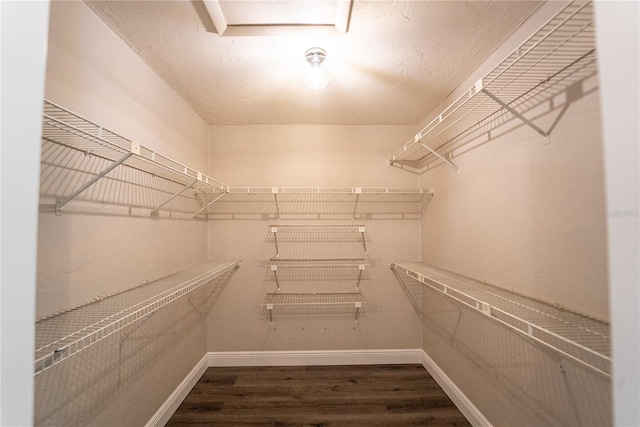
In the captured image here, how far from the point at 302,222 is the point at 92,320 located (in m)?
1.41

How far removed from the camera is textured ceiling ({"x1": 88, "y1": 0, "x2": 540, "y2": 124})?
955mm

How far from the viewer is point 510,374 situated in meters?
1.11

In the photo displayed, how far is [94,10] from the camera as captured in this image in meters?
0.95

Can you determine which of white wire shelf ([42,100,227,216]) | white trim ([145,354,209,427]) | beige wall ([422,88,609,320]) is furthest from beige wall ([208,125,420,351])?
white wire shelf ([42,100,227,216])

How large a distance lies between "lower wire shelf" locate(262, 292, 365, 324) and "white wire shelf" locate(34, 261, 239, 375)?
896 millimetres

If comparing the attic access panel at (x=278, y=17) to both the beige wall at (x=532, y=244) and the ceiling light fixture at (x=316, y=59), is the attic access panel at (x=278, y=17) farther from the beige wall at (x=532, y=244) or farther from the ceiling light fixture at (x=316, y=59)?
the beige wall at (x=532, y=244)

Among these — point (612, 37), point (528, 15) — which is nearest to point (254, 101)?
point (528, 15)

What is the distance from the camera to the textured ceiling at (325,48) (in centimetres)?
96

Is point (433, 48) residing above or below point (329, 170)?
above

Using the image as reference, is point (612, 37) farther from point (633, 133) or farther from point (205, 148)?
point (205, 148)

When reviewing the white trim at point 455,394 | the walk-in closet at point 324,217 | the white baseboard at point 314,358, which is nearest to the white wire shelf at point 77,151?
the walk-in closet at point 324,217

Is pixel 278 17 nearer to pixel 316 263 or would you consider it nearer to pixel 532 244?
pixel 532 244

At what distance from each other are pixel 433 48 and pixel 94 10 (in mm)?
1539

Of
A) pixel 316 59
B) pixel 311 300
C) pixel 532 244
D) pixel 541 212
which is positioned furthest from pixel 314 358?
pixel 316 59
